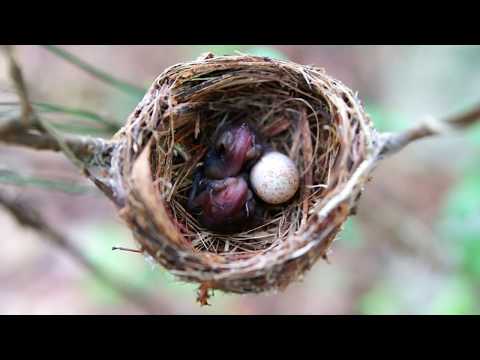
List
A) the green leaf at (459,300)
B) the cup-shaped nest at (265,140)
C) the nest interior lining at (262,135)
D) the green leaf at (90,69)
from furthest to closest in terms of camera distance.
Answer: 1. the green leaf at (459,300)
2. the nest interior lining at (262,135)
3. the green leaf at (90,69)
4. the cup-shaped nest at (265,140)

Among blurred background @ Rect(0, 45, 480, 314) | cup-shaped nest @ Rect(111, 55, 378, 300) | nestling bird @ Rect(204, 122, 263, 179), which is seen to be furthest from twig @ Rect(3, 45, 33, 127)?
blurred background @ Rect(0, 45, 480, 314)

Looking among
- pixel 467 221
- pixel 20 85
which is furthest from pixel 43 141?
pixel 467 221

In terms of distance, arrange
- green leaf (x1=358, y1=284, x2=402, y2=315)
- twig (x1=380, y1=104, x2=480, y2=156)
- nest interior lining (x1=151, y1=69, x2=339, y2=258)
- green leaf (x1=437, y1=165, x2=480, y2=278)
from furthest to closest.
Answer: green leaf (x1=358, y1=284, x2=402, y2=315), green leaf (x1=437, y1=165, x2=480, y2=278), nest interior lining (x1=151, y1=69, x2=339, y2=258), twig (x1=380, y1=104, x2=480, y2=156)

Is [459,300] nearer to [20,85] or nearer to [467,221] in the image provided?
[467,221]

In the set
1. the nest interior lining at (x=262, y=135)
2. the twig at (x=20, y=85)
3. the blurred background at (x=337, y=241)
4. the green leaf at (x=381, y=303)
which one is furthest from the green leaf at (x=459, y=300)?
the twig at (x=20, y=85)

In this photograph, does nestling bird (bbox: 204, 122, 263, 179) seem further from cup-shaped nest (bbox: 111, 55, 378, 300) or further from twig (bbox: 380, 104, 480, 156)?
twig (bbox: 380, 104, 480, 156)

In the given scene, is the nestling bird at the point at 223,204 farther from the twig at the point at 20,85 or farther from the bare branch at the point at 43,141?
the twig at the point at 20,85
